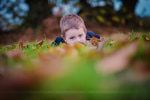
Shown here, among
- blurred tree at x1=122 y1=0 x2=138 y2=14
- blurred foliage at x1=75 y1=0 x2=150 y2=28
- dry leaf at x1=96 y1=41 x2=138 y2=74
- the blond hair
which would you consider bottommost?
dry leaf at x1=96 y1=41 x2=138 y2=74

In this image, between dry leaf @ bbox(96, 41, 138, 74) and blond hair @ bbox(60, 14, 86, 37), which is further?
blond hair @ bbox(60, 14, 86, 37)

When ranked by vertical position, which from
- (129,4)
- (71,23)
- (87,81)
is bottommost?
(87,81)

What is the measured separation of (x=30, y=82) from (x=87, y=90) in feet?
0.45

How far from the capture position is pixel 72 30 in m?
1.98

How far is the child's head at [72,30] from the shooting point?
1.91 metres

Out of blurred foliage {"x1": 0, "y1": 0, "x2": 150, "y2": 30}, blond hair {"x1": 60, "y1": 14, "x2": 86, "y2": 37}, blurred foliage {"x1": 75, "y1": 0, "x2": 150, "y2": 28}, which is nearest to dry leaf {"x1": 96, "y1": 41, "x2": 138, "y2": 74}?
blond hair {"x1": 60, "y1": 14, "x2": 86, "y2": 37}

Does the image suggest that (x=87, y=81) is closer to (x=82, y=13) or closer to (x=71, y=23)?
(x=71, y=23)

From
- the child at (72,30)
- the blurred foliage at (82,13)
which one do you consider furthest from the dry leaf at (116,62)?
the blurred foliage at (82,13)

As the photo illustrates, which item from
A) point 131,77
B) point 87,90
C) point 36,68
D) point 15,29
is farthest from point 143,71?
point 15,29

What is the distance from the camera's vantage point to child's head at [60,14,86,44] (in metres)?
1.91

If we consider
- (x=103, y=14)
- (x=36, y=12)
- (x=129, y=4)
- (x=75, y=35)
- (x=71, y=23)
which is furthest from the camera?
(x=36, y=12)

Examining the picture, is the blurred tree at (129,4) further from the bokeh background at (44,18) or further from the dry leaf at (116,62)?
the dry leaf at (116,62)

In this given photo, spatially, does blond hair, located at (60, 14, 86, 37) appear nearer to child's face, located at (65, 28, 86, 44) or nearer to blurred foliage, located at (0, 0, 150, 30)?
child's face, located at (65, 28, 86, 44)

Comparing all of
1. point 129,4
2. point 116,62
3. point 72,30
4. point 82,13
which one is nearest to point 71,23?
point 72,30
